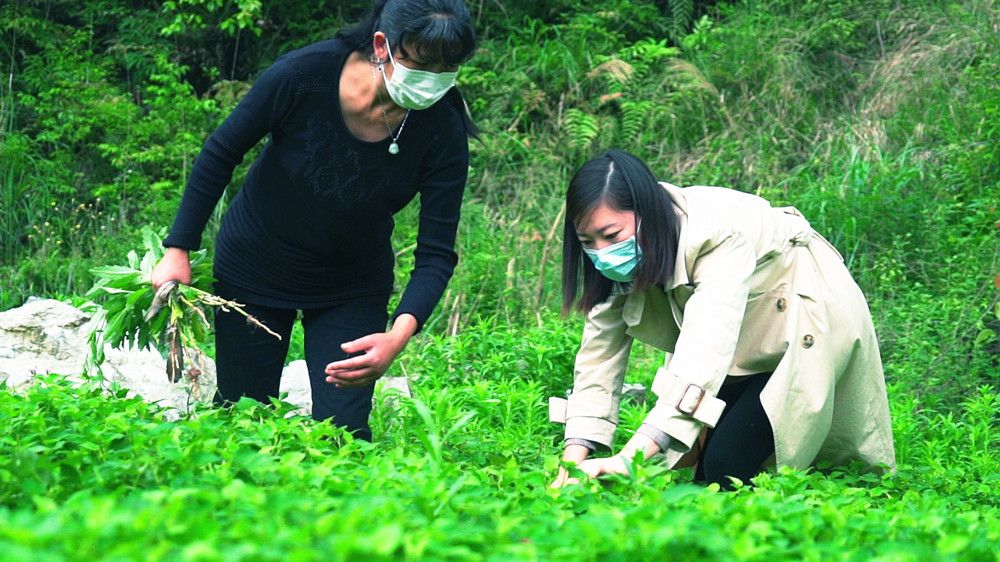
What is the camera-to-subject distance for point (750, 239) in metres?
4.09

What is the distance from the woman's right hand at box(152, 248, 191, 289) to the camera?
414cm

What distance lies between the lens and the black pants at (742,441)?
4.27 m

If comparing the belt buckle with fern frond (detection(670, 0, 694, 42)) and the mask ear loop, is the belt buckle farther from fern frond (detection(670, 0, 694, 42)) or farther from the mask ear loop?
fern frond (detection(670, 0, 694, 42))

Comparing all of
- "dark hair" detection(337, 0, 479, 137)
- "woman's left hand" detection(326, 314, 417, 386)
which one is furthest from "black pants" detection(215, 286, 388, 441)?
"dark hair" detection(337, 0, 479, 137)

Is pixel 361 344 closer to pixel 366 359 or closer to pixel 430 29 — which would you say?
pixel 366 359

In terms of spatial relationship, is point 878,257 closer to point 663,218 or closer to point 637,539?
point 663,218


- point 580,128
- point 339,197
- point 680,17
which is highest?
point 680,17

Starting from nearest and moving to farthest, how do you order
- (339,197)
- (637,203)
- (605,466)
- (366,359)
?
1. (605,466)
2. (637,203)
3. (366,359)
4. (339,197)

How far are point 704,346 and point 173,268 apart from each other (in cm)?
178

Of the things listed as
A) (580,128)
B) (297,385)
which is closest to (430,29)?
(297,385)

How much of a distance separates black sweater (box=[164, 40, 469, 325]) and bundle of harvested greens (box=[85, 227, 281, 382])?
0.15 metres

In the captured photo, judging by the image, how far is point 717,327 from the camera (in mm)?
3852

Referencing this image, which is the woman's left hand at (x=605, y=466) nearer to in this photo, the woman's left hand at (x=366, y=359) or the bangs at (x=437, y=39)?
the woman's left hand at (x=366, y=359)

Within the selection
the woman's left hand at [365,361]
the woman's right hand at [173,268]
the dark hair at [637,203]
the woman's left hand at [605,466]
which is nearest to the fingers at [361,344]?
the woman's left hand at [365,361]
